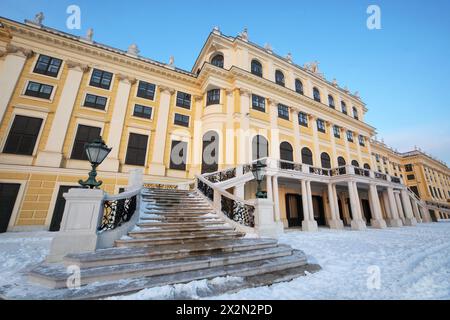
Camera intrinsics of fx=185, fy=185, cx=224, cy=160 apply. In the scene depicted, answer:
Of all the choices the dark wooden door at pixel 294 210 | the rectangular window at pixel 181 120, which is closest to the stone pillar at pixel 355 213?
the dark wooden door at pixel 294 210

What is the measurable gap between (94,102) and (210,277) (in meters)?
15.8

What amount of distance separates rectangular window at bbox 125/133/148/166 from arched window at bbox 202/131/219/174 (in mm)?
4774

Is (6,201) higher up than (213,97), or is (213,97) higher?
(213,97)

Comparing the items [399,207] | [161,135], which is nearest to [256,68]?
[161,135]

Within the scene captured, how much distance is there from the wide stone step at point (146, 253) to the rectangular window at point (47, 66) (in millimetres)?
15874

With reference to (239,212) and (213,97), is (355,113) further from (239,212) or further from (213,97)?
(239,212)

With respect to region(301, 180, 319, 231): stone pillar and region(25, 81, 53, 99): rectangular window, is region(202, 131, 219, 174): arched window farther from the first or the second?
region(25, 81, 53, 99): rectangular window

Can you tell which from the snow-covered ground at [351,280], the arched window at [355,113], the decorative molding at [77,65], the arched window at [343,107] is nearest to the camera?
the snow-covered ground at [351,280]

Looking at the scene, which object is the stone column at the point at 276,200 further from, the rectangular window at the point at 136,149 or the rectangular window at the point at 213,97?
the rectangular window at the point at 136,149

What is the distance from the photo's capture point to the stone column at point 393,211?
1688cm

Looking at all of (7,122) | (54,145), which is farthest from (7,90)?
(54,145)

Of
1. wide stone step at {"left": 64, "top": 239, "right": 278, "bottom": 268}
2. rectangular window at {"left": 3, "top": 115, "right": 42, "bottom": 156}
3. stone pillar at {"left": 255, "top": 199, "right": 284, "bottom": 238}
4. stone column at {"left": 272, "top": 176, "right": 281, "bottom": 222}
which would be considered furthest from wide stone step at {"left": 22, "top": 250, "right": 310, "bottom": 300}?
rectangular window at {"left": 3, "top": 115, "right": 42, "bottom": 156}

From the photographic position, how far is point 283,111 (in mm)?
18594

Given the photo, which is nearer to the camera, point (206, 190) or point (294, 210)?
point (206, 190)
